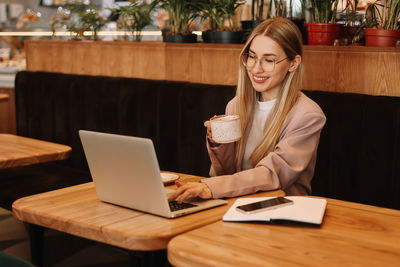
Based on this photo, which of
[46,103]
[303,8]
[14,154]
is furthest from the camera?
[46,103]

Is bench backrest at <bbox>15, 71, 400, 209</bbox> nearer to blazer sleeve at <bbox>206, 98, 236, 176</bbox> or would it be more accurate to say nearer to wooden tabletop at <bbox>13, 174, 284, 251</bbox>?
blazer sleeve at <bbox>206, 98, 236, 176</bbox>

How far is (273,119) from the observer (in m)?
2.05

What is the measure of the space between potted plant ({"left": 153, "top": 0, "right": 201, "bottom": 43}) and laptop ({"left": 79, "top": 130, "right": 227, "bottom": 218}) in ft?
5.87

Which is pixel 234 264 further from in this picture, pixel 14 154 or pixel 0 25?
pixel 0 25

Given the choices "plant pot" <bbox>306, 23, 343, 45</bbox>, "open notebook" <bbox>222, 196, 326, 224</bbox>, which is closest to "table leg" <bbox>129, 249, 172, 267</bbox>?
"open notebook" <bbox>222, 196, 326, 224</bbox>

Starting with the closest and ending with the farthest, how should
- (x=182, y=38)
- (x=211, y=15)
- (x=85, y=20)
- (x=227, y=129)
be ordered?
Answer: (x=227, y=129)
(x=211, y=15)
(x=182, y=38)
(x=85, y=20)

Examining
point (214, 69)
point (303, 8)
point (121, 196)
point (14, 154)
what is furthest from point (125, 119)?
point (121, 196)

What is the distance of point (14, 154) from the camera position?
2652mm

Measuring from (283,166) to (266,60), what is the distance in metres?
0.42

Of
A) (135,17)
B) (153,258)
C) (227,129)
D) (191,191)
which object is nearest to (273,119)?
(227,129)

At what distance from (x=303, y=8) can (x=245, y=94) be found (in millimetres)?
959

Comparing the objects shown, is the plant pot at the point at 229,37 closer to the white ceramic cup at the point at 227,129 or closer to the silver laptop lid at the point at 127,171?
the white ceramic cup at the point at 227,129

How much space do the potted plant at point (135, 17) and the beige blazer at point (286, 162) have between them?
174cm

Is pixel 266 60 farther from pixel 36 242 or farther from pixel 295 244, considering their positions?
pixel 36 242
